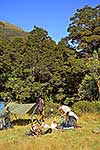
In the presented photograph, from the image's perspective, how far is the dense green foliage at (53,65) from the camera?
109 feet

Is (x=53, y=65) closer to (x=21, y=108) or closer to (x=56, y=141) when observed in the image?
(x=21, y=108)

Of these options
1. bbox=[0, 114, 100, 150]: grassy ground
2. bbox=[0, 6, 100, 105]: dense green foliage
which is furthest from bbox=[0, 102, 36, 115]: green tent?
bbox=[0, 6, 100, 105]: dense green foliage

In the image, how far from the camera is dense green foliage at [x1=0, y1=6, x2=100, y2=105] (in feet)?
109

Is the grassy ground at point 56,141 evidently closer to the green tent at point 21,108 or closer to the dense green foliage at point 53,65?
the green tent at point 21,108

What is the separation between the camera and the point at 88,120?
2009 cm

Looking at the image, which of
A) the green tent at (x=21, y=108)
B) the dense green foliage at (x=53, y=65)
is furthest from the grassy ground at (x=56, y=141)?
the dense green foliage at (x=53, y=65)

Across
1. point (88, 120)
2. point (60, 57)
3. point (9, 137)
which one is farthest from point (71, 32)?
point (9, 137)

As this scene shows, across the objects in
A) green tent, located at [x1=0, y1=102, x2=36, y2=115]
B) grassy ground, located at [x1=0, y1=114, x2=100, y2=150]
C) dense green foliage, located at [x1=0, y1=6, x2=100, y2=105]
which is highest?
dense green foliage, located at [x1=0, y1=6, x2=100, y2=105]

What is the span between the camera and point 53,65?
3362 centimetres

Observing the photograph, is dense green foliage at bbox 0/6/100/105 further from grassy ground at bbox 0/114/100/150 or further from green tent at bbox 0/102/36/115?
grassy ground at bbox 0/114/100/150

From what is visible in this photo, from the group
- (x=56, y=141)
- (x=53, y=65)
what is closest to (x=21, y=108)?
(x=56, y=141)

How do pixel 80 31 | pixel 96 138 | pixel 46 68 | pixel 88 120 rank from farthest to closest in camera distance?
pixel 80 31, pixel 46 68, pixel 88 120, pixel 96 138

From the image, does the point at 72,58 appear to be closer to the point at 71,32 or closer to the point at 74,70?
the point at 74,70

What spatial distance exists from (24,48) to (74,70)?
216 inches
